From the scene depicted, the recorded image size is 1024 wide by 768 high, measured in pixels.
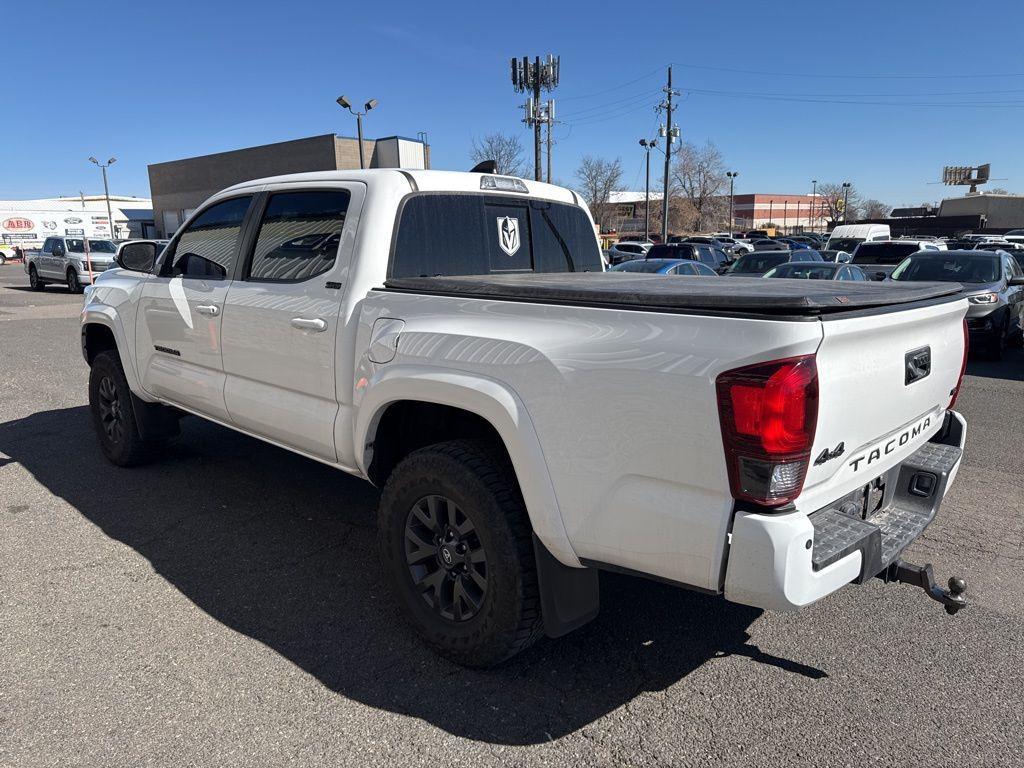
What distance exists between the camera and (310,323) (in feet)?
11.1

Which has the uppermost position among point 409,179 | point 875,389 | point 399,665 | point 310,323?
point 409,179

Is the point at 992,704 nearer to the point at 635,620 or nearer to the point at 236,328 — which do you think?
the point at 635,620

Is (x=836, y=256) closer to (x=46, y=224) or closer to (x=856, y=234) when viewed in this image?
(x=856, y=234)

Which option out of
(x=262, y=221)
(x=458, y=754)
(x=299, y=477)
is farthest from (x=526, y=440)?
(x=299, y=477)

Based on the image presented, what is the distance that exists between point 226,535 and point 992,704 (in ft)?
12.4

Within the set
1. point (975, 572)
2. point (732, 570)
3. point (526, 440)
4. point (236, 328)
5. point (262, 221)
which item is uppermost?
point (262, 221)

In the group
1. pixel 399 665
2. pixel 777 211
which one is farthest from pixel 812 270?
pixel 777 211

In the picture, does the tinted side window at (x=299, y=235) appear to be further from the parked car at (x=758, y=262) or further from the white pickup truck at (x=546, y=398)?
the parked car at (x=758, y=262)

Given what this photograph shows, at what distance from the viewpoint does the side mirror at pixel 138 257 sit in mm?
4863

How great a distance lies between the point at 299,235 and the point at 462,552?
188cm

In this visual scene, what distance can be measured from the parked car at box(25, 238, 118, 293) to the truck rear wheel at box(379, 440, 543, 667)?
21764mm

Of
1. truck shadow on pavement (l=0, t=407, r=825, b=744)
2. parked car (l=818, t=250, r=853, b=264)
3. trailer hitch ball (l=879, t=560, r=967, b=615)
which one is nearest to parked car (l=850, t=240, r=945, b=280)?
parked car (l=818, t=250, r=853, b=264)

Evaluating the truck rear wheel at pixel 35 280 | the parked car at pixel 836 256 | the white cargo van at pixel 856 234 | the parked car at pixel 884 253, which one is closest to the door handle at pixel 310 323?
the parked car at pixel 884 253

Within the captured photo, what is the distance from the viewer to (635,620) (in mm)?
3346
